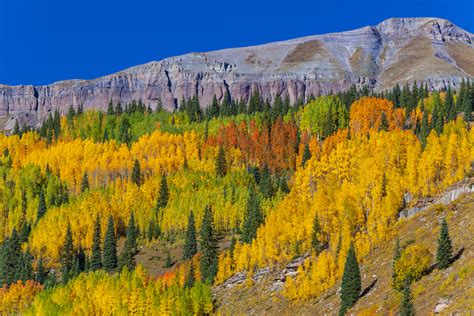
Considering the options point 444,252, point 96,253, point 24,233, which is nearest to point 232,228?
point 96,253

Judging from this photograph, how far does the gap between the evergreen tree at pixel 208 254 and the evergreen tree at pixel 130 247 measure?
17.8 meters

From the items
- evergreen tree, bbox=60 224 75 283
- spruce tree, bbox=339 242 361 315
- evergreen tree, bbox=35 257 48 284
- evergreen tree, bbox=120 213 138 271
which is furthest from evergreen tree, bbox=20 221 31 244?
spruce tree, bbox=339 242 361 315

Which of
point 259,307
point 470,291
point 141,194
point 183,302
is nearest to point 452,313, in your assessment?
point 470,291

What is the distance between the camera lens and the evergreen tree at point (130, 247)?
15175 cm

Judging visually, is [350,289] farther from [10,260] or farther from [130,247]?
[10,260]

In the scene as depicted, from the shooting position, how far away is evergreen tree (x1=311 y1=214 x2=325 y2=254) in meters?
122

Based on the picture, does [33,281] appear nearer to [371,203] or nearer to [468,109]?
[371,203]

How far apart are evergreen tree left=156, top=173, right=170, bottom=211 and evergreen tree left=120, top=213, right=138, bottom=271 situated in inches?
482

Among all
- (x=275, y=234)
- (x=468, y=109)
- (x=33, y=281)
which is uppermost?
(x=468, y=109)

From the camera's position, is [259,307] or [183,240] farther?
[183,240]

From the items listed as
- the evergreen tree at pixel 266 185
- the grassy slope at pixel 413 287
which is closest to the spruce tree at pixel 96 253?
the evergreen tree at pixel 266 185

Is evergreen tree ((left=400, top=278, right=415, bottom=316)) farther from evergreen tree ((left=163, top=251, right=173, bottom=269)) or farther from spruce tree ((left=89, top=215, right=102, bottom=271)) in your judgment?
spruce tree ((left=89, top=215, right=102, bottom=271))

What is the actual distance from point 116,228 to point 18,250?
82.8 ft

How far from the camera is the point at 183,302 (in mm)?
113688
